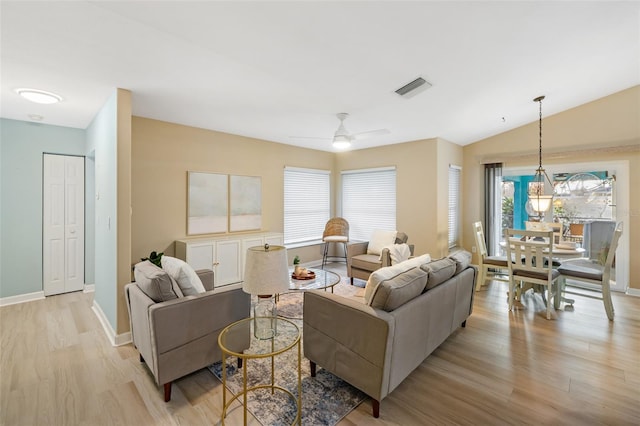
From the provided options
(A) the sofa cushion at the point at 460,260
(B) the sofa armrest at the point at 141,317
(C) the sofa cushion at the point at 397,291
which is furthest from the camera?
(A) the sofa cushion at the point at 460,260

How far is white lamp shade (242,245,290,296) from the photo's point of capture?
189cm

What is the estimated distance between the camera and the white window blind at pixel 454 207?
5.48 metres

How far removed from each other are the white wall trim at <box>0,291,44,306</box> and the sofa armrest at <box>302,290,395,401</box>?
4.27m

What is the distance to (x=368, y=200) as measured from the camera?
6.00m

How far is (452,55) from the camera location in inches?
99.3

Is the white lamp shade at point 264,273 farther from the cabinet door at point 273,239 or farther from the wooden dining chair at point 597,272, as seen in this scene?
the wooden dining chair at point 597,272

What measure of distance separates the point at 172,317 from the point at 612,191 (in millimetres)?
6164

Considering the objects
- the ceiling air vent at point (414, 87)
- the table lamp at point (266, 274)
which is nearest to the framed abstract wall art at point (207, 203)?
the table lamp at point (266, 274)

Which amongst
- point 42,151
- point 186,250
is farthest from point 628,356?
point 42,151

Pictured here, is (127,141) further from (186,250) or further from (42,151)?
(42,151)

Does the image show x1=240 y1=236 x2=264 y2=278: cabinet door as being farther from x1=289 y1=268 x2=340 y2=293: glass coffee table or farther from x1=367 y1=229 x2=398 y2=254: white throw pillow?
x1=367 y1=229 x2=398 y2=254: white throw pillow

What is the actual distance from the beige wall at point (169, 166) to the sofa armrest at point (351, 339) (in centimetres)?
279

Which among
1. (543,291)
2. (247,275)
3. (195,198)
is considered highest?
(195,198)

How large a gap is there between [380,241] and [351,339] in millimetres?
2908
